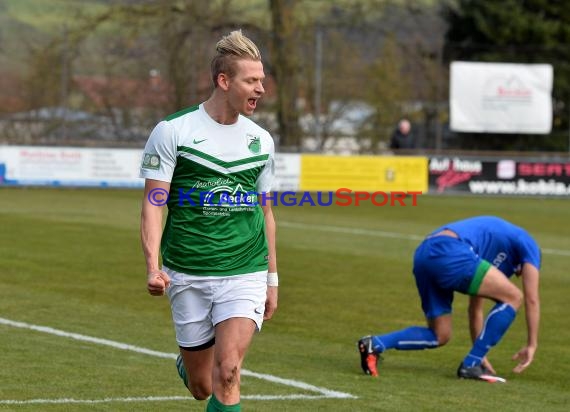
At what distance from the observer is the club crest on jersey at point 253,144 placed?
671 centimetres

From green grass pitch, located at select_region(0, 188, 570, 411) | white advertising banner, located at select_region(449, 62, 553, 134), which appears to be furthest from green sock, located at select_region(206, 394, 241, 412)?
white advertising banner, located at select_region(449, 62, 553, 134)

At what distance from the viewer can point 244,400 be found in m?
8.59

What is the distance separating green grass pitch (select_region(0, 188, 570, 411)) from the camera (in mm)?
8797

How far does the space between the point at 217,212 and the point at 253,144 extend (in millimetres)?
386

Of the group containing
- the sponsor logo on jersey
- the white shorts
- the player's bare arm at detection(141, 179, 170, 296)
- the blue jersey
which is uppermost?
the sponsor logo on jersey

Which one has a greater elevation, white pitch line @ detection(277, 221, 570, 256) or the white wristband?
the white wristband

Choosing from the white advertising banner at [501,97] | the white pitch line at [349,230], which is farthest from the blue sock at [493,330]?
the white advertising banner at [501,97]

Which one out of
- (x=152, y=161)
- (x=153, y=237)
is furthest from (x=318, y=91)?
(x=153, y=237)

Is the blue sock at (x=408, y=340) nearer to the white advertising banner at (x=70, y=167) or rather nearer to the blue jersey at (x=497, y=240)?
the blue jersey at (x=497, y=240)

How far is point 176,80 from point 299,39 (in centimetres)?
392

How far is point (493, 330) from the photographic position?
9.63 metres

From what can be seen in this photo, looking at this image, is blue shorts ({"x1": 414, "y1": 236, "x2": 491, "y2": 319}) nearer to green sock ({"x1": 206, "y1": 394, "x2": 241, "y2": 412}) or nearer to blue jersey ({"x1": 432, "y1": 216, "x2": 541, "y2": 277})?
blue jersey ({"x1": 432, "y1": 216, "x2": 541, "y2": 277})

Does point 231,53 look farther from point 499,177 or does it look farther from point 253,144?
point 499,177

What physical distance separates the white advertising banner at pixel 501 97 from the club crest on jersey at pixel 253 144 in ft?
114
